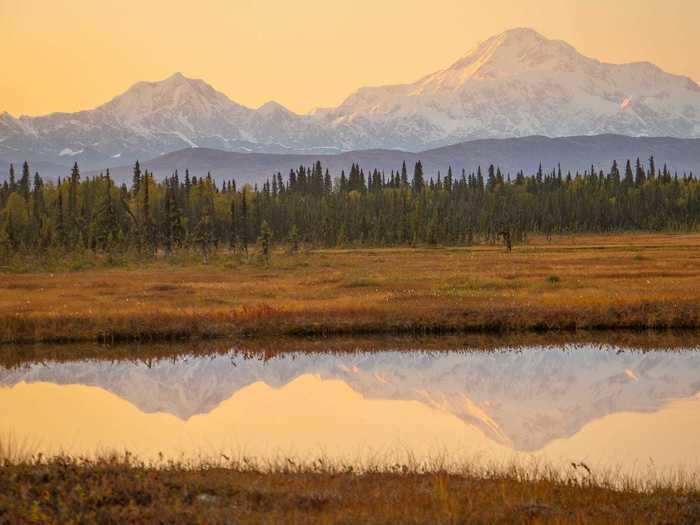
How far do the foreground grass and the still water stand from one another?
351cm

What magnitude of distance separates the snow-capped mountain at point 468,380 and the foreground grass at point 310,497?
291 inches

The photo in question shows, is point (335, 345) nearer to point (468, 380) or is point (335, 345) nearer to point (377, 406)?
point (468, 380)

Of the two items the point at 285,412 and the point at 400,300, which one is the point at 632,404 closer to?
the point at 285,412

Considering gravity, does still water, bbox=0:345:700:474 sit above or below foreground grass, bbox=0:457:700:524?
below

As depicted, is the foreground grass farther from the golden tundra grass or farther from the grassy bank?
the golden tundra grass

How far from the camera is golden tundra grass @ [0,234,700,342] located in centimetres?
4556

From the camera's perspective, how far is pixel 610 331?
44.8 meters

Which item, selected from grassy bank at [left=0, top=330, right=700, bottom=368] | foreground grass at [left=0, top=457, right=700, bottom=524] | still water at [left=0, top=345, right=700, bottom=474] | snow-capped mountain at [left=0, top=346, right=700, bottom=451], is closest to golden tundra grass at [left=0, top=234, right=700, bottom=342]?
grassy bank at [left=0, top=330, right=700, bottom=368]

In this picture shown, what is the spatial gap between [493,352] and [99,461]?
2414 centimetres

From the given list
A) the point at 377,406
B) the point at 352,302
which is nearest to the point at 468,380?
the point at 377,406

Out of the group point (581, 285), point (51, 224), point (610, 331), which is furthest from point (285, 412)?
point (51, 224)

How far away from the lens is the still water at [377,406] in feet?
78.8

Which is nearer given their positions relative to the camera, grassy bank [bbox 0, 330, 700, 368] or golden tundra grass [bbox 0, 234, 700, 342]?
grassy bank [bbox 0, 330, 700, 368]

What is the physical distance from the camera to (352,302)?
51.4m
